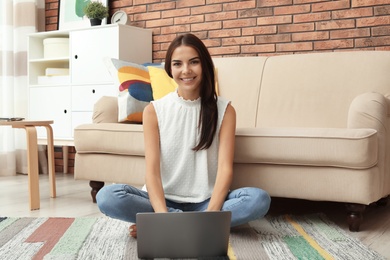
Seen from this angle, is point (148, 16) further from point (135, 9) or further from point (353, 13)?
point (353, 13)

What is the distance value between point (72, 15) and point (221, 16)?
1256 millimetres

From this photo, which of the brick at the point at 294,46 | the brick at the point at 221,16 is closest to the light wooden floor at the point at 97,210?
the brick at the point at 294,46

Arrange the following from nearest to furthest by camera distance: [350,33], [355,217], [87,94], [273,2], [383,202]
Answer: [355,217] → [383,202] → [350,33] → [273,2] → [87,94]

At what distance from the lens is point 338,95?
254 cm

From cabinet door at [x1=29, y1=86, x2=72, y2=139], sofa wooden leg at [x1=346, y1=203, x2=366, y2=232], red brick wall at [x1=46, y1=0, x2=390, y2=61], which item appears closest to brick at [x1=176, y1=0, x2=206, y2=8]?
red brick wall at [x1=46, y1=0, x2=390, y2=61]

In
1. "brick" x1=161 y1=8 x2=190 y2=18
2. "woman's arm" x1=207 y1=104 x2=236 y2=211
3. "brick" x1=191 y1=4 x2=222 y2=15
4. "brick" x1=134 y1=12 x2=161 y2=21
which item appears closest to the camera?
"woman's arm" x1=207 y1=104 x2=236 y2=211

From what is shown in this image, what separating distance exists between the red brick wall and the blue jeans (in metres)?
1.59

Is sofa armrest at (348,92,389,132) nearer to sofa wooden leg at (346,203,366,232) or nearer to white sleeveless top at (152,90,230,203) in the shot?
sofa wooden leg at (346,203,366,232)

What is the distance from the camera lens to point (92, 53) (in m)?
3.49

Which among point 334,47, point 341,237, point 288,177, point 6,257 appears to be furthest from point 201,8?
point 6,257

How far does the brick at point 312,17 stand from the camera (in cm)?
302

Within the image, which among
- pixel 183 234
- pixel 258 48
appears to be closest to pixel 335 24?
pixel 258 48

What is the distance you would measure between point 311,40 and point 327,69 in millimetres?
524

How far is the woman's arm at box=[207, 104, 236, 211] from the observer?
5.49ft
